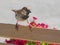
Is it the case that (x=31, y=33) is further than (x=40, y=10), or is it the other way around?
(x=40, y=10)

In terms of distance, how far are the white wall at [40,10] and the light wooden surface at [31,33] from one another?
2.11 ft

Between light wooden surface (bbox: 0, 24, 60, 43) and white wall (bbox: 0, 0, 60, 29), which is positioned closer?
light wooden surface (bbox: 0, 24, 60, 43)

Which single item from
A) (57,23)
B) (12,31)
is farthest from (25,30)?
(57,23)

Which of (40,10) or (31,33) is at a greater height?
(40,10)

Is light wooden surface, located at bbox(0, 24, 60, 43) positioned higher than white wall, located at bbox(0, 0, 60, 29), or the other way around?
white wall, located at bbox(0, 0, 60, 29)

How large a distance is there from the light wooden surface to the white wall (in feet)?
2.11

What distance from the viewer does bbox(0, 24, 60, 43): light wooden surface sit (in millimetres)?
686

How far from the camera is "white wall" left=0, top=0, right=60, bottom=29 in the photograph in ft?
4.51

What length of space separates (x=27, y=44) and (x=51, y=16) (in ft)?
2.06

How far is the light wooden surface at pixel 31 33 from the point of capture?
69 centimetres

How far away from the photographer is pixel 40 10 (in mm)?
1386

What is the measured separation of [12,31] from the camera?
2.33 ft

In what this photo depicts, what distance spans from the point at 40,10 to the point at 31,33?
2.28 ft

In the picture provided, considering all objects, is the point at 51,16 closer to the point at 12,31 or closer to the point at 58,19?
the point at 58,19
